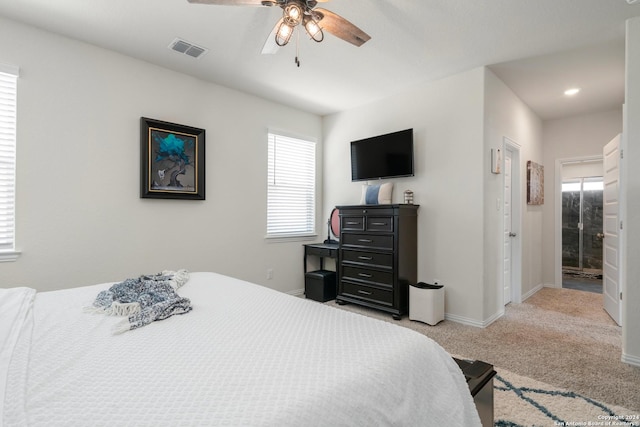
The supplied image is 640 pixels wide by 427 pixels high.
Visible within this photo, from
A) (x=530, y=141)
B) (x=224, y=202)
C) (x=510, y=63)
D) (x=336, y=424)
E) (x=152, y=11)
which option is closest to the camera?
(x=336, y=424)

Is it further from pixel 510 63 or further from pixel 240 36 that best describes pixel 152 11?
pixel 510 63

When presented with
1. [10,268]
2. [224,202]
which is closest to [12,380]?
[10,268]

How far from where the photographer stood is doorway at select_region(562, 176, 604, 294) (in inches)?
228

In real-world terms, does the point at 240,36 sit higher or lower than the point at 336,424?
higher

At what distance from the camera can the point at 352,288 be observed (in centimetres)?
387

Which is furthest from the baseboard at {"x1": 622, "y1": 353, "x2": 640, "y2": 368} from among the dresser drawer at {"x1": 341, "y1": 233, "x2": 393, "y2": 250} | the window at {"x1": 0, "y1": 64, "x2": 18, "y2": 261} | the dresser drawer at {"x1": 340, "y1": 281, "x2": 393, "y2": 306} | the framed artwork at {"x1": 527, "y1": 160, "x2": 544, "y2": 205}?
the window at {"x1": 0, "y1": 64, "x2": 18, "y2": 261}

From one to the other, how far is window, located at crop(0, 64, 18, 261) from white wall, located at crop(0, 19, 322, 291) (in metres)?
0.05

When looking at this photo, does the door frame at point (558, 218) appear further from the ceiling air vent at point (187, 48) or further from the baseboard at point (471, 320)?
the ceiling air vent at point (187, 48)

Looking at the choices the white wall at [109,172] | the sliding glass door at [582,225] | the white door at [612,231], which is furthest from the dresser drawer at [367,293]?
the sliding glass door at [582,225]

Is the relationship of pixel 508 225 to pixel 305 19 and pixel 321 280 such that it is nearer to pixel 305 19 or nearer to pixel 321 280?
pixel 321 280

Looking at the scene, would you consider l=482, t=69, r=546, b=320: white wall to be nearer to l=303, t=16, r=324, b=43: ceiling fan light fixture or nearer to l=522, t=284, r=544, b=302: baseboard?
l=522, t=284, r=544, b=302: baseboard

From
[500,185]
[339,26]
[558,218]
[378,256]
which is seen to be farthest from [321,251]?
[558,218]

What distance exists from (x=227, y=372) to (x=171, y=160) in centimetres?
284

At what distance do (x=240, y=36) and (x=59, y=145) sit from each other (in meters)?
1.74
